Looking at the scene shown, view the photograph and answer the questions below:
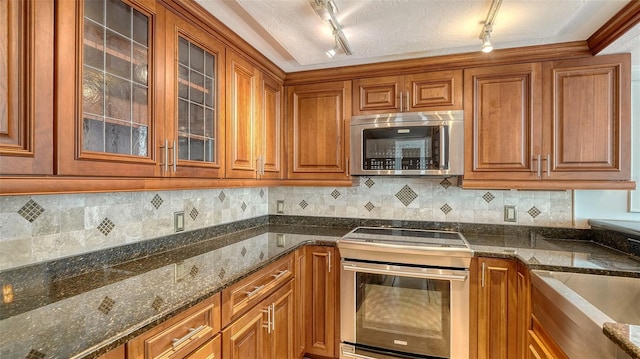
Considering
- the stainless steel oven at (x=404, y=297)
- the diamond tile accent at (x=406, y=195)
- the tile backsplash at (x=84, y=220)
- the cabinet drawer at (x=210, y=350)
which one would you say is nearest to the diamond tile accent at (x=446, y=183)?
the diamond tile accent at (x=406, y=195)

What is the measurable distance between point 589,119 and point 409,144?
1067mm

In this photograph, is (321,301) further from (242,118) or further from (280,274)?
(242,118)

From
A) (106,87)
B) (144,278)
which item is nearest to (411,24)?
(106,87)

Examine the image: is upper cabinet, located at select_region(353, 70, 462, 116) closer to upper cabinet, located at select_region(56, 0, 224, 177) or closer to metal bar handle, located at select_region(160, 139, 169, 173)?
upper cabinet, located at select_region(56, 0, 224, 177)

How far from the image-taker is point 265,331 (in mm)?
1562

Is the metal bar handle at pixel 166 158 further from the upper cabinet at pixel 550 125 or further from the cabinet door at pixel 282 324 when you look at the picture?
the upper cabinet at pixel 550 125

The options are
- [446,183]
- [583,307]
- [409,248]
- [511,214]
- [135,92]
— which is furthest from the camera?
[446,183]

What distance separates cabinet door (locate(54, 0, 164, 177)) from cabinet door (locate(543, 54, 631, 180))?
7.47 feet

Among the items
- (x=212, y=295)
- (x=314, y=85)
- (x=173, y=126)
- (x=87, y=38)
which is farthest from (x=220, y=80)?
(x=212, y=295)

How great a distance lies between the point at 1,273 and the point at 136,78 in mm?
861

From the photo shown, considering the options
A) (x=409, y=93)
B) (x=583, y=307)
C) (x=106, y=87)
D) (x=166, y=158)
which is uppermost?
(x=409, y=93)

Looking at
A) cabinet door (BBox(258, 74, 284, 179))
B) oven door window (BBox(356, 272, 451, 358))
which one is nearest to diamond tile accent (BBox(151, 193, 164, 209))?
cabinet door (BBox(258, 74, 284, 179))

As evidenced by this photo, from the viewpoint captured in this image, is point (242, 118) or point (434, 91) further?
point (434, 91)

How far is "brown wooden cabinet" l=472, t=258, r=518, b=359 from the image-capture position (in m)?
1.68
